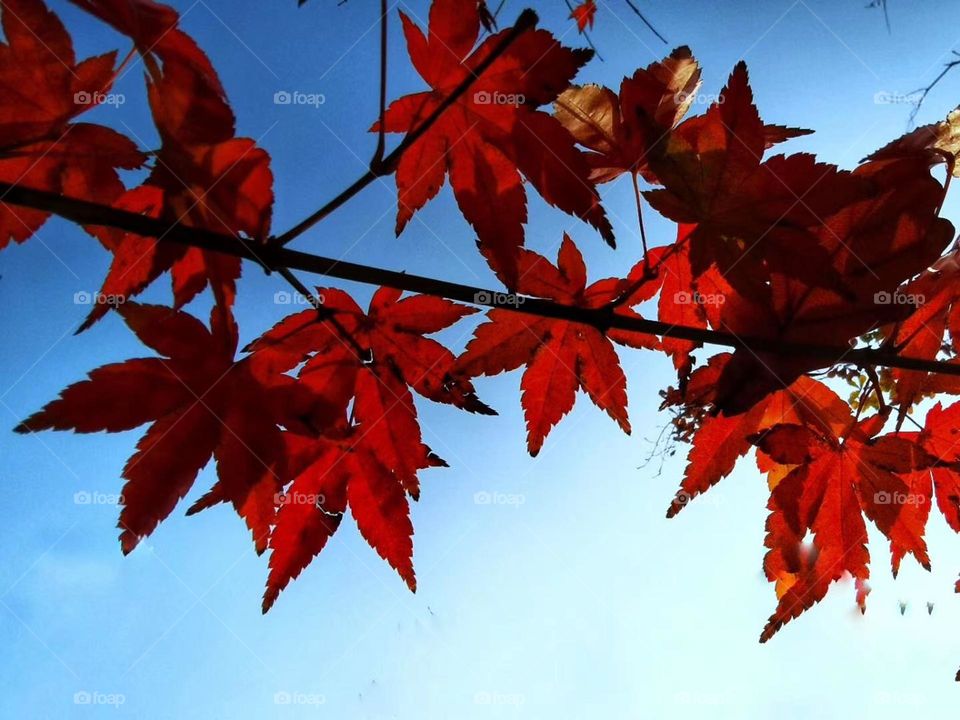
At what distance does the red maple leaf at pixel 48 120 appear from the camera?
2.31 feet

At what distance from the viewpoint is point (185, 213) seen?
0.71 meters

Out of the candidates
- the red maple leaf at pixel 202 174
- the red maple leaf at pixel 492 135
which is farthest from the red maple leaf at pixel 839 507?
the red maple leaf at pixel 202 174

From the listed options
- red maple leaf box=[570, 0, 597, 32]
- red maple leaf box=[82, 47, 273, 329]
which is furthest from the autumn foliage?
red maple leaf box=[570, 0, 597, 32]

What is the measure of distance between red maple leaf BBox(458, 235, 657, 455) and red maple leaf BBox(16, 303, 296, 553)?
0.32m

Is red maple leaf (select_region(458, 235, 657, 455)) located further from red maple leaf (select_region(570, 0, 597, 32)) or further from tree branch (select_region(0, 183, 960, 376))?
red maple leaf (select_region(570, 0, 597, 32))

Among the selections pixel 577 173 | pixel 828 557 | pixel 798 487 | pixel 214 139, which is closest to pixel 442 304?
pixel 577 173

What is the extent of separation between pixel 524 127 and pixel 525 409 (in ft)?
1.42

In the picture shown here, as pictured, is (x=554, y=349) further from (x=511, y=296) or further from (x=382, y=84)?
(x=382, y=84)

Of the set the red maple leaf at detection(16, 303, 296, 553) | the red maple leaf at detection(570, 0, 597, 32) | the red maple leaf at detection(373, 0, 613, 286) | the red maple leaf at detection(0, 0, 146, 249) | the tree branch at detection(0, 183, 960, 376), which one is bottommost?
the red maple leaf at detection(16, 303, 296, 553)

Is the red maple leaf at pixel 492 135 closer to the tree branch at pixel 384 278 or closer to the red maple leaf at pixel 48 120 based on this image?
the tree branch at pixel 384 278

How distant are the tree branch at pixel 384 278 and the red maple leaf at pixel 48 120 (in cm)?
17

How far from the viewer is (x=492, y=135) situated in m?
0.85

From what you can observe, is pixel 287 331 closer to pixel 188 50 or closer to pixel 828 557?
pixel 188 50

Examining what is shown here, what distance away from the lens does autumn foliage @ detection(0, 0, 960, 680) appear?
725 mm
